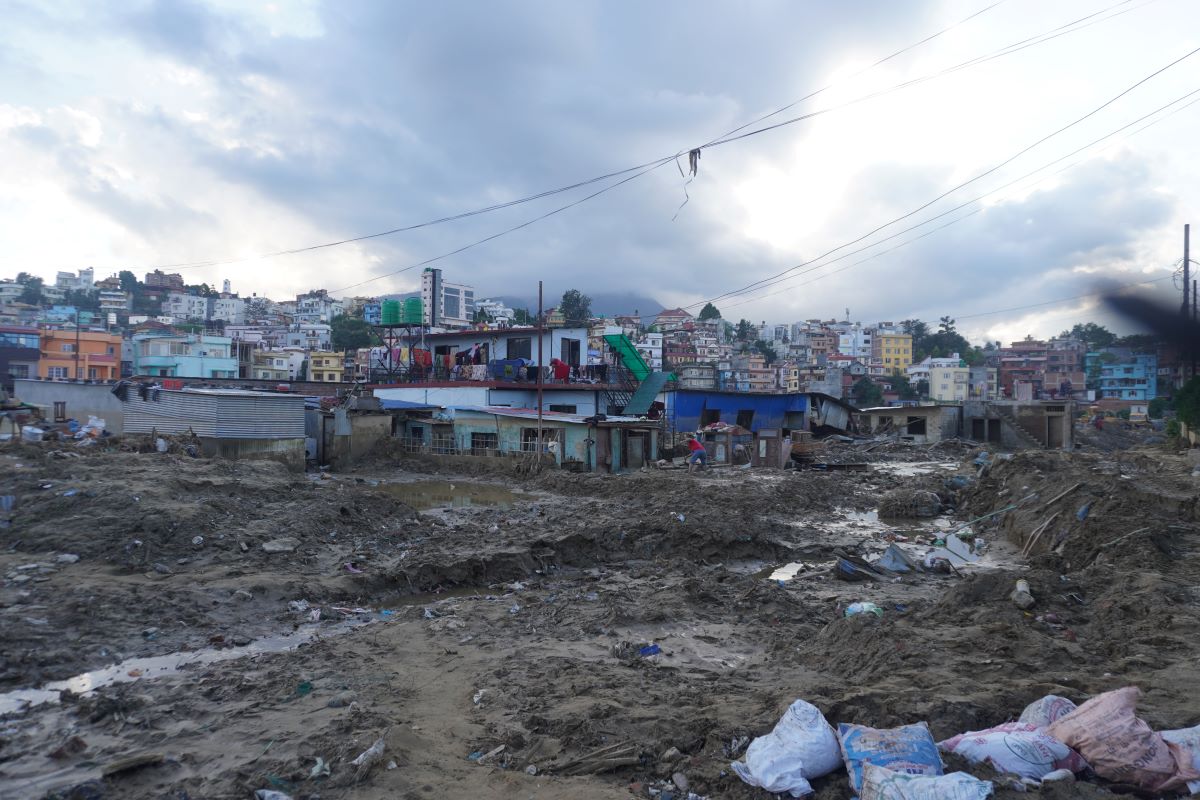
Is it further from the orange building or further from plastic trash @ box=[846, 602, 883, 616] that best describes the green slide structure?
the orange building

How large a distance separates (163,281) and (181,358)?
339 ft

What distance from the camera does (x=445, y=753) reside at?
4984mm

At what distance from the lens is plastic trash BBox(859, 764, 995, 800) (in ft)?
11.4

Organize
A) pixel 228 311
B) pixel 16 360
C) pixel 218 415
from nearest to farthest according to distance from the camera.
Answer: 1. pixel 218 415
2. pixel 16 360
3. pixel 228 311

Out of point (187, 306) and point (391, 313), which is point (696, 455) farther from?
point (187, 306)

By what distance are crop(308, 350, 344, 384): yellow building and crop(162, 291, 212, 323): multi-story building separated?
2651 inches

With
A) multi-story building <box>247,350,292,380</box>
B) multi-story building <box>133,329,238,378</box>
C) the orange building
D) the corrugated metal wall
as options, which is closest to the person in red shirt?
the corrugated metal wall

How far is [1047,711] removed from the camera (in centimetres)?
455

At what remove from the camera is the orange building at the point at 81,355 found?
156ft

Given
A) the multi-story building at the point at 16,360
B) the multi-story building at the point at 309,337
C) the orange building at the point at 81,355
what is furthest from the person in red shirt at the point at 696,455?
the multi-story building at the point at 309,337

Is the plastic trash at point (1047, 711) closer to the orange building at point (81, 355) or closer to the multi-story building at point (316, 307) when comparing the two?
the orange building at point (81, 355)

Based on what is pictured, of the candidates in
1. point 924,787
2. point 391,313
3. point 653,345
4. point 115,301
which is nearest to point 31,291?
point 115,301

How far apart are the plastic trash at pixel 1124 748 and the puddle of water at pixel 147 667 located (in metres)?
6.89

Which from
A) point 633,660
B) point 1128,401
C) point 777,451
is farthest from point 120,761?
point 1128,401
